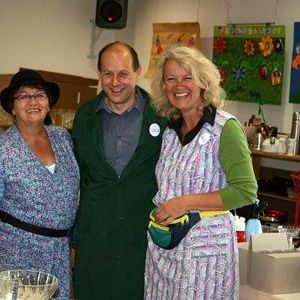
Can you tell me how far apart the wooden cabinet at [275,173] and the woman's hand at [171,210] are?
3.18 m

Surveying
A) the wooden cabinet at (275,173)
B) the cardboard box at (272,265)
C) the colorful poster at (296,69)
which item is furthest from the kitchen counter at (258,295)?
the colorful poster at (296,69)

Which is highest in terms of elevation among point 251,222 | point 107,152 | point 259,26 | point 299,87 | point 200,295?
point 259,26

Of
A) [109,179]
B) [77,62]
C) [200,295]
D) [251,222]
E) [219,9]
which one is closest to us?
[200,295]

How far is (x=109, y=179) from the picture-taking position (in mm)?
2650

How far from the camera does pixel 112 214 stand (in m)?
2.66

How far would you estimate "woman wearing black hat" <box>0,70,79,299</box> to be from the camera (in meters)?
2.50

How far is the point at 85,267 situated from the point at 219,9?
4490mm

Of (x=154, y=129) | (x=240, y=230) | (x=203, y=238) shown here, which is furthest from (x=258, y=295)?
(x=154, y=129)

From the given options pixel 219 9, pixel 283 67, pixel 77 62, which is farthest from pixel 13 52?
pixel 283 67

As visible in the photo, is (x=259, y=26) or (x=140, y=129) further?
(x=259, y=26)

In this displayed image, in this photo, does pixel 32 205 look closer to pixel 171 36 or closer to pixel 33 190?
pixel 33 190

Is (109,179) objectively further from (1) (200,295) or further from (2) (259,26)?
(2) (259,26)

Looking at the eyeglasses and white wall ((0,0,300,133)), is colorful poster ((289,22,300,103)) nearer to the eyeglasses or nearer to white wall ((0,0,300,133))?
white wall ((0,0,300,133))

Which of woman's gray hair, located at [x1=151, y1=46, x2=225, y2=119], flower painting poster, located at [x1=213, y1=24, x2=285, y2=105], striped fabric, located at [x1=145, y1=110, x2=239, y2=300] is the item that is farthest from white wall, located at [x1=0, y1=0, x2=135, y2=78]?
striped fabric, located at [x1=145, y1=110, x2=239, y2=300]
